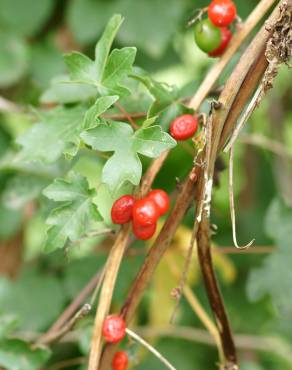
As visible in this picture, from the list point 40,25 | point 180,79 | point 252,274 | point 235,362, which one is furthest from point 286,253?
point 180,79

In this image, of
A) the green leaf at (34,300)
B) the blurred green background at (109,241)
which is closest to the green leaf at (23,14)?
the blurred green background at (109,241)

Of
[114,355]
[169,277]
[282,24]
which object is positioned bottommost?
[169,277]

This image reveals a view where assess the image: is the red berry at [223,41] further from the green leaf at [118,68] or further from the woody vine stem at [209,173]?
the green leaf at [118,68]

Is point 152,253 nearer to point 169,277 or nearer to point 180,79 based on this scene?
point 169,277

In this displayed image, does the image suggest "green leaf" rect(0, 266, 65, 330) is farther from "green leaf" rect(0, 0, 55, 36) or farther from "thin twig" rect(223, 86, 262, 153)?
"thin twig" rect(223, 86, 262, 153)

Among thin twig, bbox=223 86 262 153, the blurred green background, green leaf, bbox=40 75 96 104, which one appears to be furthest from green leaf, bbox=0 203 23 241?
thin twig, bbox=223 86 262 153

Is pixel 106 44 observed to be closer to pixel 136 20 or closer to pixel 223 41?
pixel 223 41
